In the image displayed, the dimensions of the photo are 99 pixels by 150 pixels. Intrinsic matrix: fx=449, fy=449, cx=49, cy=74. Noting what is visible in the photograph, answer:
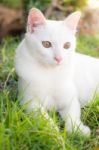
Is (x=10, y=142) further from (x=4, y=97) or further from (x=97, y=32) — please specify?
(x=97, y=32)

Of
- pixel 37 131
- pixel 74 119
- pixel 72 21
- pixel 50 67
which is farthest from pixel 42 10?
pixel 37 131

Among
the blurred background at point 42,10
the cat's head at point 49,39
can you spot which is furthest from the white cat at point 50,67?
the blurred background at point 42,10

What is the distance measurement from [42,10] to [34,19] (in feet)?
13.9

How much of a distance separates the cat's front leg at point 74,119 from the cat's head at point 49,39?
338 millimetres

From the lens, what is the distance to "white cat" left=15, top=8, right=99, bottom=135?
2998mm

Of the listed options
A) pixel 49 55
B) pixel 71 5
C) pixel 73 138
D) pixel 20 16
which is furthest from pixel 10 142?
pixel 71 5

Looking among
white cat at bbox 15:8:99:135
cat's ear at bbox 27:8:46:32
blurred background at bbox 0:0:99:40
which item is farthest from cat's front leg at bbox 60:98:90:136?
blurred background at bbox 0:0:99:40

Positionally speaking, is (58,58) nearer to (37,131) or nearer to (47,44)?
(47,44)

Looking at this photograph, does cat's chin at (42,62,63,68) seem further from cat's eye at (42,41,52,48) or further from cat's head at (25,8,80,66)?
cat's eye at (42,41,52,48)

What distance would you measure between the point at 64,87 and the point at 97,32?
4.98m

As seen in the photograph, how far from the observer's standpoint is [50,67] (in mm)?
3102

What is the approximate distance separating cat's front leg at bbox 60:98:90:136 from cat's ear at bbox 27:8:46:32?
59 centimetres

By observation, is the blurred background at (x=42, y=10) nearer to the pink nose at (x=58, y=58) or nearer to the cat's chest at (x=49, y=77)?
the cat's chest at (x=49, y=77)

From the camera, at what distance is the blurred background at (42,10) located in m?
6.98
